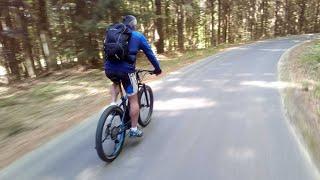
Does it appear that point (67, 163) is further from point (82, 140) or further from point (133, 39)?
point (133, 39)

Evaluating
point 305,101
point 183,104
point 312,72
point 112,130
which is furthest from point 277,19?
point 112,130

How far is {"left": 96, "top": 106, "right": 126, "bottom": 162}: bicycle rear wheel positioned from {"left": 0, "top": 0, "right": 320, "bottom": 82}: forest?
4.29 metres

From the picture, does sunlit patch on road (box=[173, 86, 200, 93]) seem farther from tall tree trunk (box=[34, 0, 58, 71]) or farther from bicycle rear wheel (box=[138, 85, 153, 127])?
tall tree trunk (box=[34, 0, 58, 71])

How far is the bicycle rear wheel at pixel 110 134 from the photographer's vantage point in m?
4.40

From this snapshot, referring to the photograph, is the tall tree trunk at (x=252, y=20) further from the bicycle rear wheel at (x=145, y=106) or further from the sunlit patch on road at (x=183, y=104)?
the bicycle rear wheel at (x=145, y=106)

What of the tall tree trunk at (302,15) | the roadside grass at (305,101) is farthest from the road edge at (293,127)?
the tall tree trunk at (302,15)

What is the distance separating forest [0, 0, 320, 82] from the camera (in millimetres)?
12948

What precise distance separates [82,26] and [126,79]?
8558 millimetres

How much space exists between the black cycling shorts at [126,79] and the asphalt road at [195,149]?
907 mm

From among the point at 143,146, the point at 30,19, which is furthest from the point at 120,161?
the point at 30,19

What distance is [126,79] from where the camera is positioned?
16.7 feet

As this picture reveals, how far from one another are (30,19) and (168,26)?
1769 centimetres

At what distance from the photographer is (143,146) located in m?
5.21

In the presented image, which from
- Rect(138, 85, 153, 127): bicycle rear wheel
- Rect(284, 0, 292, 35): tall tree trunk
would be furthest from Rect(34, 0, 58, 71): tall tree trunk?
Rect(284, 0, 292, 35): tall tree trunk
